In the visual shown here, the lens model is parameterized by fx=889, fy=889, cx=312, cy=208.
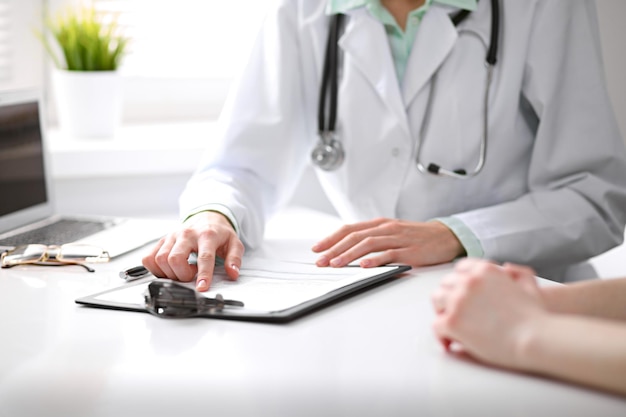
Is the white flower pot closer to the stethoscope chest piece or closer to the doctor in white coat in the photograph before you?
the doctor in white coat

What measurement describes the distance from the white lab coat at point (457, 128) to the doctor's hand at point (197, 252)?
143 mm

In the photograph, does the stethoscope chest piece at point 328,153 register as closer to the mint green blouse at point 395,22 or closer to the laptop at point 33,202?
the mint green blouse at point 395,22

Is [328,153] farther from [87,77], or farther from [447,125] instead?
[87,77]

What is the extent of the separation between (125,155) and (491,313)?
1.25 metres

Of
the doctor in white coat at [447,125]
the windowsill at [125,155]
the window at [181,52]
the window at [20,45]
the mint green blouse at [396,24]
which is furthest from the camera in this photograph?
the window at [181,52]

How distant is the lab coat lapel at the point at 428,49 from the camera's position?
59.0 inches

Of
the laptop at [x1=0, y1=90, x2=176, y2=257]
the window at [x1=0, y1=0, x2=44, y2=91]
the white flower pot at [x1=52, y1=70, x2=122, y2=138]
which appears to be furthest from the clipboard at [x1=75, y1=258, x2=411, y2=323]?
the window at [x1=0, y1=0, x2=44, y2=91]

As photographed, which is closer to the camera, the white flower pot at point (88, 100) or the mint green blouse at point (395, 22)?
the mint green blouse at point (395, 22)

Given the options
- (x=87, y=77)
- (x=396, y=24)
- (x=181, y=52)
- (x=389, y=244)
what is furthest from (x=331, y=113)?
(x=181, y=52)

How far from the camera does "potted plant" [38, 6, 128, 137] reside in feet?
6.56

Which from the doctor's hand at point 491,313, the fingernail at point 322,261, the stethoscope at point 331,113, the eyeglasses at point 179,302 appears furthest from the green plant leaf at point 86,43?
the doctor's hand at point 491,313

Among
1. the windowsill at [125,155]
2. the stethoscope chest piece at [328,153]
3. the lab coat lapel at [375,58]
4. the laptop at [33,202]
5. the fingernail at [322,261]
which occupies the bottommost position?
A: the windowsill at [125,155]

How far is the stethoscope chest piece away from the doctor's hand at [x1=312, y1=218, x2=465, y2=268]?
0.93 feet

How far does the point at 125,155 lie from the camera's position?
1.90 meters
